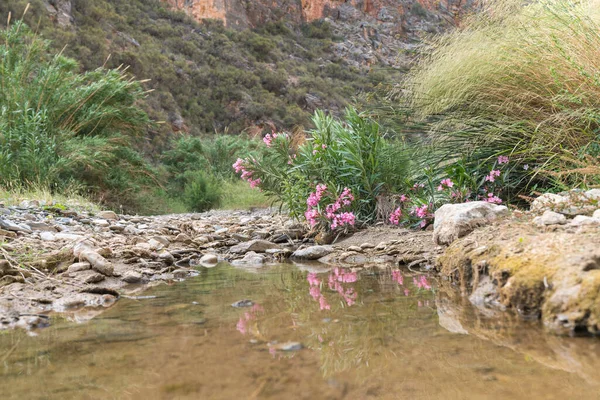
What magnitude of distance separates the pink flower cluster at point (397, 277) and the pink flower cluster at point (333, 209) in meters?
1.13

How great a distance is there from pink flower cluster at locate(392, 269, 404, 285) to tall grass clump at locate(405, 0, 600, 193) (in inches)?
38.5

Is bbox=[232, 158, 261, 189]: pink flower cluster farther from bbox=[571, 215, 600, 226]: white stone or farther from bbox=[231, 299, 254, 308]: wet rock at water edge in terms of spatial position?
bbox=[571, 215, 600, 226]: white stone

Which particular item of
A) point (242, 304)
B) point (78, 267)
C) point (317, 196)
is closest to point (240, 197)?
point (317, 196)

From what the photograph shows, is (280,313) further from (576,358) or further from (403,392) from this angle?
(576,358)

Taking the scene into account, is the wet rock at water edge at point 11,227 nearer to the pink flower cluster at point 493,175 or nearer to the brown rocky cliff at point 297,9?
the pink flower cluster at point 493,175

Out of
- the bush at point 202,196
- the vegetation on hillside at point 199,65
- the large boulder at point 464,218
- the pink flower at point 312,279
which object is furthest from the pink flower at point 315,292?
the vegetation on hillside at point 199,65

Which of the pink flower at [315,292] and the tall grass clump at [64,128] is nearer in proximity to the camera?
the pink flower at [315,292]

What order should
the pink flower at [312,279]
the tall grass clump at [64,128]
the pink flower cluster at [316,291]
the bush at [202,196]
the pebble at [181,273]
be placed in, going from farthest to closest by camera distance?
the bush at [202,196]
the tall grass clump at [64,128]
the pebble at [181,273]
the pink flower at [312,279]
the pink flower cluster at [316,291]

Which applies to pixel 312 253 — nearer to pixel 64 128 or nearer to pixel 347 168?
pixel 347 168

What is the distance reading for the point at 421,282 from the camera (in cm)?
221

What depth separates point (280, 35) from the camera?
93.2ft

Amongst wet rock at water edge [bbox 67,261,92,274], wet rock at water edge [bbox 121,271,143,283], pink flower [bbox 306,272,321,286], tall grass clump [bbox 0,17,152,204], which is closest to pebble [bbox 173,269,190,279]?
wet rock at water edge [bbox 121,271,143,283]

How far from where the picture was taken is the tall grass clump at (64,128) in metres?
6.46

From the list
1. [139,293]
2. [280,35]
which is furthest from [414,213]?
[280,35]
